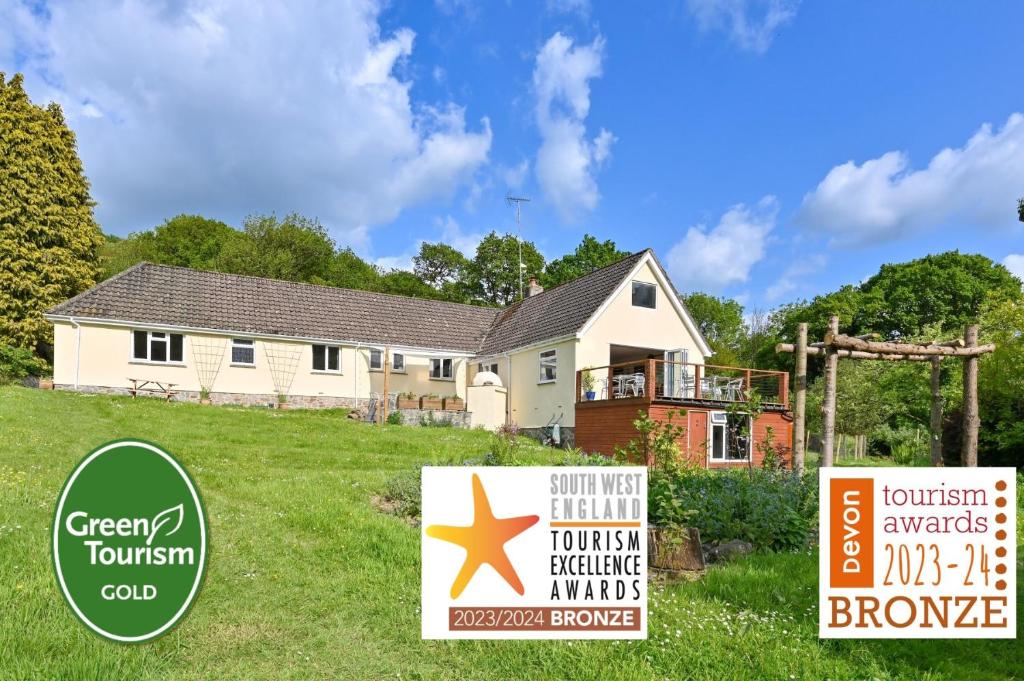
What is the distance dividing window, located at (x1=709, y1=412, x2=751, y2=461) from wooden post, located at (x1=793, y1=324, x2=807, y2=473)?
9403mm

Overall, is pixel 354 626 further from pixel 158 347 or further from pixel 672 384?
pixel 158 347

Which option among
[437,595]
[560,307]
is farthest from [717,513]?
[560,307]

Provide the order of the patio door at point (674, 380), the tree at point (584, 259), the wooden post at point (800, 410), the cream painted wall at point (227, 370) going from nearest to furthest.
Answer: the wooden post at point (800, 410) → the patio door at point (674, 380) → the cream painted wall at point (227, 370) → the tree at point (584, 259)

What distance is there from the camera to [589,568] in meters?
4.58

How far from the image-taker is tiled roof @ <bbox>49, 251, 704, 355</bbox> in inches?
960

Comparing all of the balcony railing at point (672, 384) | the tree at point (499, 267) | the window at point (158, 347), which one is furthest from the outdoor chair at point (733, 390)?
the tree at point (499, 267)

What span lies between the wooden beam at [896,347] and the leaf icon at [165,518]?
10.5m

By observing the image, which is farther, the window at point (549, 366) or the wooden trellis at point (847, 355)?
the window at point (549, 366)

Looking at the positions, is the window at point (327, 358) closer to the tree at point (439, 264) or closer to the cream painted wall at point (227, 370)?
the cream painted wall at point (227, 370)

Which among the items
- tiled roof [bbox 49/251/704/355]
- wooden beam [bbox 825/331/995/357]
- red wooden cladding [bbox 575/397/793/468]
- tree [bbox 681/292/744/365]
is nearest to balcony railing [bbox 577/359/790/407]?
red wooden cladding [bbox 575/397/793/468]

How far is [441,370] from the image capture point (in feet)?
98.4

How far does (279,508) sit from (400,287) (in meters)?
45.9

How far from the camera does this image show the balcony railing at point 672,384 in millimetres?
19172

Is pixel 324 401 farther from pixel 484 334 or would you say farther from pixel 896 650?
pixel 896 650
